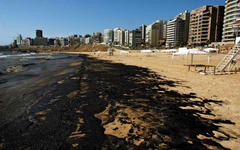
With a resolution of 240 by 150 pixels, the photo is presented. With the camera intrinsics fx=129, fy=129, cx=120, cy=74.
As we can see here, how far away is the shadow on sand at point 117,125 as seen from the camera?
2971 millimetres

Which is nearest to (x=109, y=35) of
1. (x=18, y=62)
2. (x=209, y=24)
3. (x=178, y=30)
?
(x=178, y=30)

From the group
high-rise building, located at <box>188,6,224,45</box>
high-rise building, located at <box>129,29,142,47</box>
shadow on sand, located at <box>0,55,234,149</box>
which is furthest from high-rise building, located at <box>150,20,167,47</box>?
shadow on sand, located at <box>0,55,234,149</box>

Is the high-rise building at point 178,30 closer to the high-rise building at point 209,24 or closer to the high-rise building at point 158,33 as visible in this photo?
the high-rise building at point 158,33

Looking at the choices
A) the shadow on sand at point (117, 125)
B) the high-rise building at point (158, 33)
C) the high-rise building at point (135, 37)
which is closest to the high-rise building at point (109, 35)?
the high-rise building at point (135, 37)

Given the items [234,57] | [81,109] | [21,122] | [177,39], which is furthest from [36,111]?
[177,39]

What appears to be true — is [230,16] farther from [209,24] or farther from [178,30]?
[178,30]

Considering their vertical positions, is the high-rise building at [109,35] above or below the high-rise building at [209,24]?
above

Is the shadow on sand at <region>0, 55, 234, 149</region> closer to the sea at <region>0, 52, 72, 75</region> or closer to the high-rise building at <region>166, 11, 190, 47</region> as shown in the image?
the sea at <region>0, 52, 72, 75</region>

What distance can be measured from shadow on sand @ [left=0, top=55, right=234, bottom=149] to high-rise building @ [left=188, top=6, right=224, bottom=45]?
298 ft

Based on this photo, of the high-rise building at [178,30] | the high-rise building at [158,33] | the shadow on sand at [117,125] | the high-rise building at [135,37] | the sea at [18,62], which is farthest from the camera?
the high-rise building at [135,37]

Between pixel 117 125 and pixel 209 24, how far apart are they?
3940 inches

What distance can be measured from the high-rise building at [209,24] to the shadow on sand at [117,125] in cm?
9073

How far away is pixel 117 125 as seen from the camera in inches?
145

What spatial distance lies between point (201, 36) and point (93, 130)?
327 feet
